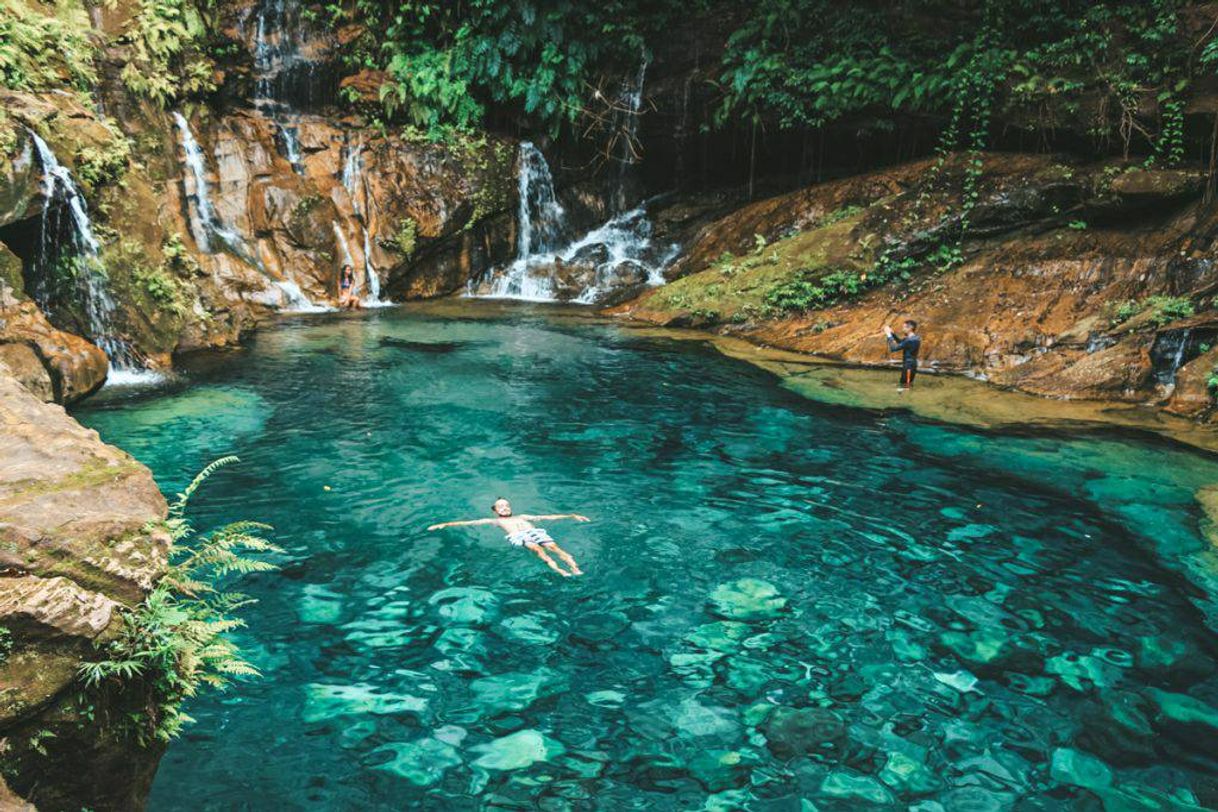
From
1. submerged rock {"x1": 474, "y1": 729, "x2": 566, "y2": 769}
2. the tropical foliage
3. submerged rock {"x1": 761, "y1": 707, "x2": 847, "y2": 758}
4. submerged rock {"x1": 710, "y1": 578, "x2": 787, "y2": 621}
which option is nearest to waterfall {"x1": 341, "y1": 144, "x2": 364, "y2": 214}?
the tropical foliage

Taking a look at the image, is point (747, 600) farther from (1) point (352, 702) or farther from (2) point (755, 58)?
(2) point (755, 58)

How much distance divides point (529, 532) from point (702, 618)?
5.82 feet

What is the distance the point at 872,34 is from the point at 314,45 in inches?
650

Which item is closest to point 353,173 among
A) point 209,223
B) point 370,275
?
point 370,275

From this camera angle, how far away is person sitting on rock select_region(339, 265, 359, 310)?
20.1 metres

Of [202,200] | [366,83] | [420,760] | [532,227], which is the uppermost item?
[366,83]

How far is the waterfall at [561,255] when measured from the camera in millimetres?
22078

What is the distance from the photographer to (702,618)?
17.4ft

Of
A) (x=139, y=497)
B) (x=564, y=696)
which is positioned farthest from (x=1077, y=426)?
(x=139, y=497)

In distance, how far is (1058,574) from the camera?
19.7ft

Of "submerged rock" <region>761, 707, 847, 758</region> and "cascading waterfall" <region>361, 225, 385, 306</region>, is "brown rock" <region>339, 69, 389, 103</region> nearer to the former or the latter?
"cascading waterfall" <region>361, 225, 385, 306</region>

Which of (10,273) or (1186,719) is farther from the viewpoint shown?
(10,273)

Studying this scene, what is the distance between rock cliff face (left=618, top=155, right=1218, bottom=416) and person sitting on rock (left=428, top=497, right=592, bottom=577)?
8.88m

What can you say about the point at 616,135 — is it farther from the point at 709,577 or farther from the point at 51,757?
the point at 51,757
